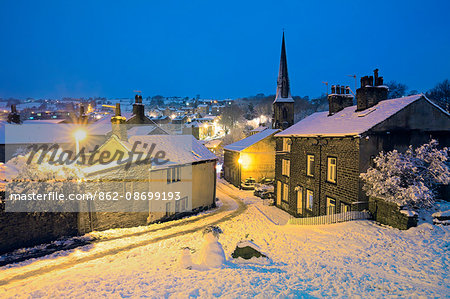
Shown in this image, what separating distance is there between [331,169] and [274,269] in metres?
11.1

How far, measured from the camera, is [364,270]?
880cm

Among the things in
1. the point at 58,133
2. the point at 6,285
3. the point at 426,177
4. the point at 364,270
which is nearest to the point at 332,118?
the point at 426,177

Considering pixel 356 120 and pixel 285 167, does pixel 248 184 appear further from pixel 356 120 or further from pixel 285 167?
pixel 356 120

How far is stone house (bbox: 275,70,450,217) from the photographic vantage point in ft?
50.6

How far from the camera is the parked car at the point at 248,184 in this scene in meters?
Answer: 33.9

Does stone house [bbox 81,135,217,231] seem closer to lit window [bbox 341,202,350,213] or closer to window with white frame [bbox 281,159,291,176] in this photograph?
window with white frame [bbox 281,159,291,176]

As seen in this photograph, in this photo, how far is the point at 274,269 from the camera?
9.12 metres

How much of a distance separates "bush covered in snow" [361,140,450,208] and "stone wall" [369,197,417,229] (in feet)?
1.05

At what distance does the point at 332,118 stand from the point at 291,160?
512 cm

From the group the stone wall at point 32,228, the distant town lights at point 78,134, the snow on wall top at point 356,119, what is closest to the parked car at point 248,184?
the snow on wall top at point 356,119

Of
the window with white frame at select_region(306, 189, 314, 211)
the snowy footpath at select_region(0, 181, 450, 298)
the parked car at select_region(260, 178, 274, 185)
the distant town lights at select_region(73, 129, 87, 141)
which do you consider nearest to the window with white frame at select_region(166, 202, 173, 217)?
the snowy footpath at select_region(0, 181, 450, 298)

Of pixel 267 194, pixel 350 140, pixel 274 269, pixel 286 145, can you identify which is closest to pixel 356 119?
pixel 350 140

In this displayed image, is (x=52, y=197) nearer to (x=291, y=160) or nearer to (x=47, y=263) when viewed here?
(x=47, y=263)

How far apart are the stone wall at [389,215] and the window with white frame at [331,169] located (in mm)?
3518
